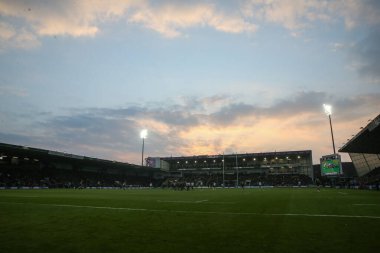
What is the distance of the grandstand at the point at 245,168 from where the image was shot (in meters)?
100

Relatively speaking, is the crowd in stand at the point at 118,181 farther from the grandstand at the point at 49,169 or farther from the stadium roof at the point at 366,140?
the stadium roof at the point at 366,140

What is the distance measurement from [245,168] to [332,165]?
192 ft

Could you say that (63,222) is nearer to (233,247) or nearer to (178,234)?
(178,234)

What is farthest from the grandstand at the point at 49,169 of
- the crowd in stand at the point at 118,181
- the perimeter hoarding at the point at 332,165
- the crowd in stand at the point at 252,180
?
the perimeter hoarding at the point at 332,165

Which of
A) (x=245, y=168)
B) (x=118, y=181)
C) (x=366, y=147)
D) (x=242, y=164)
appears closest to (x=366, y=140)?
(x=366, y=147)

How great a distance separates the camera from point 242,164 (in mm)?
115750

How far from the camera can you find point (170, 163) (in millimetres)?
124688

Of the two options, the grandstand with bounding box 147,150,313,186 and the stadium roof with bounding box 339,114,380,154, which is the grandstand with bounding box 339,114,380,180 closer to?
the stadium roof with bounding box 339,114,380,154

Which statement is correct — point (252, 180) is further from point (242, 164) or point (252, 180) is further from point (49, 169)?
point (49, 169)

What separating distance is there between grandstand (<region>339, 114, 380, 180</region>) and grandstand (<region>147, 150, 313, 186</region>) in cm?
1544

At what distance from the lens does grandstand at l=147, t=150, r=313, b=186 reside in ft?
329

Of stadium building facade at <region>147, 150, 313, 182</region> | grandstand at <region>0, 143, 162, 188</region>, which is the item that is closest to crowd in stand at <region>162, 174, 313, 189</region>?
stadium building facade at <region>147, 150, 313, 182</region>

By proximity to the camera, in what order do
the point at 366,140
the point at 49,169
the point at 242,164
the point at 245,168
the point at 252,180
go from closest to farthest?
1. the point at 366,140
2. the point at 49,169
3. the point at 252,180
4. the point at 245,168
5. the point at 242,164

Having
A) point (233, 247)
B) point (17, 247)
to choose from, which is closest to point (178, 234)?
point (233, 247)
